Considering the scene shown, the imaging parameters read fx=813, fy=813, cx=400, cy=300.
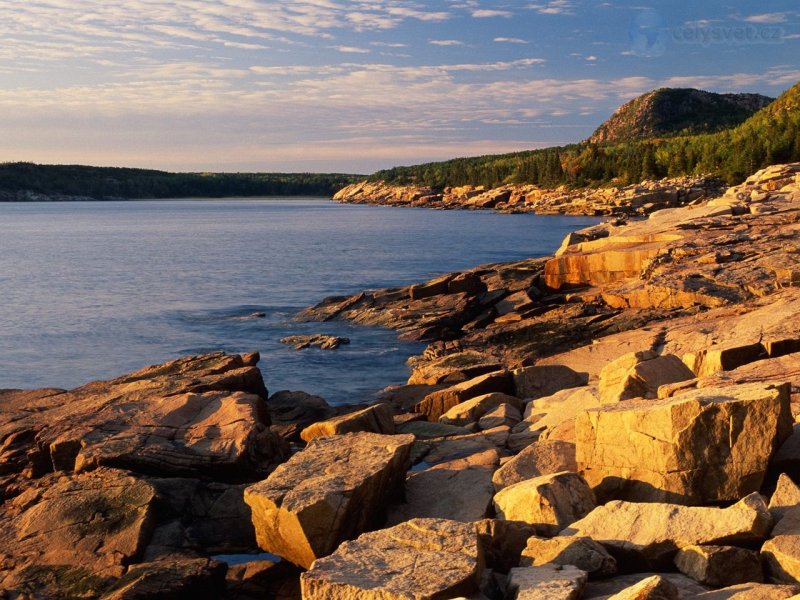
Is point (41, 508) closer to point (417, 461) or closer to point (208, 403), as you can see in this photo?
point (208, 403)

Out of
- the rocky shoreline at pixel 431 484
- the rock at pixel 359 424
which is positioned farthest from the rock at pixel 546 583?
the rock at pixel 359 424

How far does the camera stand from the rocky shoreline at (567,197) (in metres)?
86.0

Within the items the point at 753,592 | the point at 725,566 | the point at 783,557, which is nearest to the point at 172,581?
the point at 725,566

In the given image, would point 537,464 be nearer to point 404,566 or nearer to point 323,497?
point 323,497

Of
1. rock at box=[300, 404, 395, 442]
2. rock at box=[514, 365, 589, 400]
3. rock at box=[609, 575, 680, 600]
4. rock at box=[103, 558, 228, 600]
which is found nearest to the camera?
rock at box=[609, 575, 680, 600]

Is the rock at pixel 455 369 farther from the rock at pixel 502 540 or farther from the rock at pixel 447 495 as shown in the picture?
the rock at pixel 502 540

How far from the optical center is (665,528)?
7641 mm

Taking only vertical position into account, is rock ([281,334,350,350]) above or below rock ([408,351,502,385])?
below

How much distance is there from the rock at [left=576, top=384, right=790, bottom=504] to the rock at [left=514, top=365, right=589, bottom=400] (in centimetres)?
686

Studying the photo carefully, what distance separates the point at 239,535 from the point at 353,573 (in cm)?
379

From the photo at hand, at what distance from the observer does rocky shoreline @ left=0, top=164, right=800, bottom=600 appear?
7.33 metres

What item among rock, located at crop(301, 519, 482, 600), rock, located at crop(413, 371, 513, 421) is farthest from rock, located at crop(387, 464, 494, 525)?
rock, located at crop(413, 371, 513, 421)

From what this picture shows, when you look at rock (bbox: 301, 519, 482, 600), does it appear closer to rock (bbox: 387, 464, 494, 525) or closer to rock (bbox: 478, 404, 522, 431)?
rock (bbox: 387, 464, 494, 525)

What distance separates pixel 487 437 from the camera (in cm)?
1293
